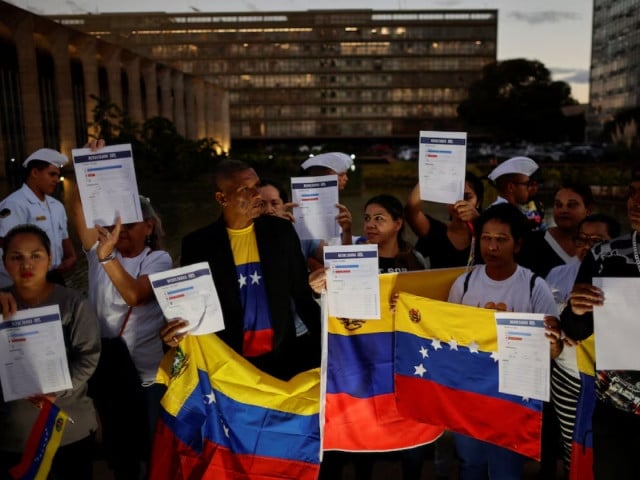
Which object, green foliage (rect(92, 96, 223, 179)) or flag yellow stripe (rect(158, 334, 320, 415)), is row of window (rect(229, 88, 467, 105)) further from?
flag yellow stripe (rect(158, 334, 320, 415))

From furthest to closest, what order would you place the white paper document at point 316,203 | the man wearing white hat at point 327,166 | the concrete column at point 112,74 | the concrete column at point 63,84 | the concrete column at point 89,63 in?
1. the concrete column at point 112,74
2. the concrete column at point 89,63
3. the concrete column at point 63,84
4. the man wearing white hat at point 327,166
5. the white paper document at point 316,203

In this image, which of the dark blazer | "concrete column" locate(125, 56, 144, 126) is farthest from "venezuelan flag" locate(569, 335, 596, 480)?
"concrete column" locate(125, 56, 144, 126)

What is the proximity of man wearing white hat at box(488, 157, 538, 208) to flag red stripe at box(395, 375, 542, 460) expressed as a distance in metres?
1.68

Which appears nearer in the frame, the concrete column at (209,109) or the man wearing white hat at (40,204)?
the man wearing white hat at (40,204)

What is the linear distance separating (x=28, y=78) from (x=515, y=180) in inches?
929

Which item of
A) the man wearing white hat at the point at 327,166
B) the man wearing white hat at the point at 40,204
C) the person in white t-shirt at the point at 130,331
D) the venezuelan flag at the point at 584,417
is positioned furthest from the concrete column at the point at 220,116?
the venezuelan flag at the point at 584,417

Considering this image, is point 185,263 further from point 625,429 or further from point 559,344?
point 625,429

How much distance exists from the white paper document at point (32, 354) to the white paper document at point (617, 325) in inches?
92.3

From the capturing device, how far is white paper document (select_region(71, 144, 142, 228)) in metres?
2.90

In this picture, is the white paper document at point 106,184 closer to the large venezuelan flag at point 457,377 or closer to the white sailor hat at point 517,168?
the large venezuelan flag at point 457,377

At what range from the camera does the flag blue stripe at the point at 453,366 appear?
300 centimetres

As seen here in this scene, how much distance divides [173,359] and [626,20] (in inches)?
3880

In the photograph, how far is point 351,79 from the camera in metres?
93.8

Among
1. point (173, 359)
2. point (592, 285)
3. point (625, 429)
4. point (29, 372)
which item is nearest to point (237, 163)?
point (173, 359)
